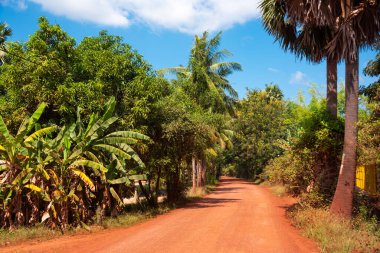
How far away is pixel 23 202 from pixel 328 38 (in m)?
13.3

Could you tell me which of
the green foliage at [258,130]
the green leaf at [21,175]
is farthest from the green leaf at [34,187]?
the green foliage at [258,130]

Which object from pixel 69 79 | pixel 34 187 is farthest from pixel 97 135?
pixel 69 79

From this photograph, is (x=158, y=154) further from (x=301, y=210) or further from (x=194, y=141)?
(x=301, y=210)

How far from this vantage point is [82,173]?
41.9 ft

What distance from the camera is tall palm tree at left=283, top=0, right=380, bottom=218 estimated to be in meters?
11.8

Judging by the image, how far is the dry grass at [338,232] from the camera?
9.09 metres

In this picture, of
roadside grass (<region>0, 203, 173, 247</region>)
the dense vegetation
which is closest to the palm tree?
the dense vegetation

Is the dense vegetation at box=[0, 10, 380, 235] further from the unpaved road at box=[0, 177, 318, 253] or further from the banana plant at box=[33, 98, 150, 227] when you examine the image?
the unpaved road at box=[0, 177, 318, 253]

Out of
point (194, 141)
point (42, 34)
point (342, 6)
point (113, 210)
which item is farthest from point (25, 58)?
point (342, 6)

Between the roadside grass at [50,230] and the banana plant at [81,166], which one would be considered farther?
the banana plant at [81,166]

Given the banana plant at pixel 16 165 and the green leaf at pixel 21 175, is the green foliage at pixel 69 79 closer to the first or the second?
the banana plant at pixel 16 165

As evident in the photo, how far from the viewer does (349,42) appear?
1172cm

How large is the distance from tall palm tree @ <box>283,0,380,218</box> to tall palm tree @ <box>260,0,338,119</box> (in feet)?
4.88

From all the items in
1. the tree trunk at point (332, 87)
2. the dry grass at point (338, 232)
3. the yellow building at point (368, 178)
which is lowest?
the dry grass at point (338, 232)
